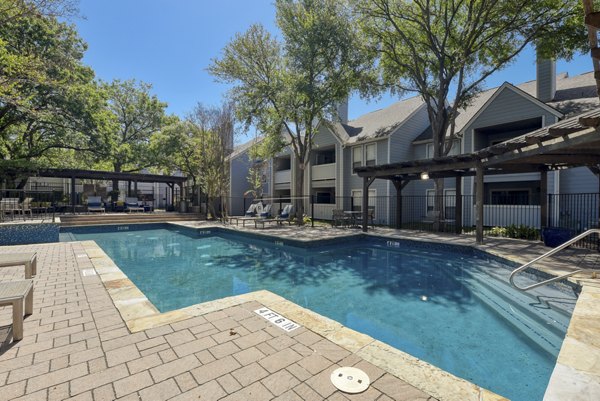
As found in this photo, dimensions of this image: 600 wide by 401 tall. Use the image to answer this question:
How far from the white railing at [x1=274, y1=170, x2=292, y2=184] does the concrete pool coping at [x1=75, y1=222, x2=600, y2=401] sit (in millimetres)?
18391

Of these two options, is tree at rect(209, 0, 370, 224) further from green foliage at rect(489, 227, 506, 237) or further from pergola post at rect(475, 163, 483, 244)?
green foliage at rect(489, 227, 506, 237)

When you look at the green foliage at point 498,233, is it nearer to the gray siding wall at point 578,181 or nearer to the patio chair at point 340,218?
the gray siding wall at point 578,181

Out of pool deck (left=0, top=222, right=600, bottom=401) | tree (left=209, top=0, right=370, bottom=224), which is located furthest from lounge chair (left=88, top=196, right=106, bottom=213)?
pool deck (left=0, top=222, right=600, bottom=401)

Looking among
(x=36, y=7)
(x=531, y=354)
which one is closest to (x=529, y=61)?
(x=531, y=354)

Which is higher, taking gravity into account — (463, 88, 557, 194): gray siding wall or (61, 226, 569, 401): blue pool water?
(463, 88, 557, 194): gray siding wall

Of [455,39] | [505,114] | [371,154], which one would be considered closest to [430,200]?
[371,154]

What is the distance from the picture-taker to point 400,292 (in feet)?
18.7

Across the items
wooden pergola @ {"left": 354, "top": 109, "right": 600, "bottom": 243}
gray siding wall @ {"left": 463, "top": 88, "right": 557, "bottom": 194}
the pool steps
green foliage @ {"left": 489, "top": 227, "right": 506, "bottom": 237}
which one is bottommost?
the pool steps

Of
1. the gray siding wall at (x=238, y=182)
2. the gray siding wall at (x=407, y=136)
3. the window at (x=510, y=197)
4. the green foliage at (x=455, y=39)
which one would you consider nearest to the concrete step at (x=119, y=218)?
the gray siding wall at (x=238, y=182)

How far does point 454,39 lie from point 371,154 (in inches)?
284

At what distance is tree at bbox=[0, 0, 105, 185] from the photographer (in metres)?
14.4

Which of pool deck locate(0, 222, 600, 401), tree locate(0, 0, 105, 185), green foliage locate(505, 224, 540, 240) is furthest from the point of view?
tree locate(0, 0, 105, 185)

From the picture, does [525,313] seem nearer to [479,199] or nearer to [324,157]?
[479,199]

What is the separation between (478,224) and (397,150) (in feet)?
27.6
